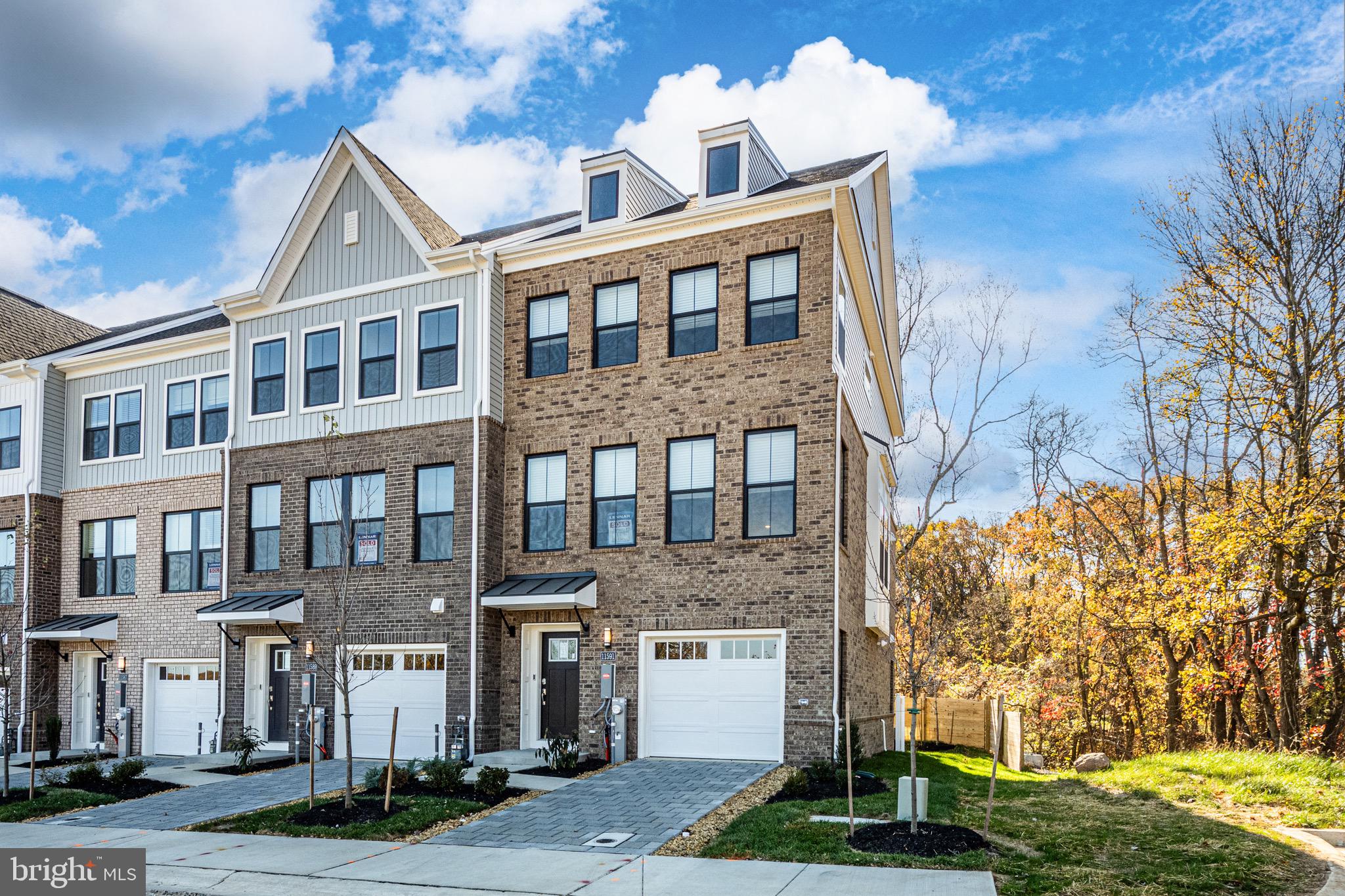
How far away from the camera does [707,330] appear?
18.0 m

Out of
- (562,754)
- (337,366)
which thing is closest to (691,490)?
(562,754)

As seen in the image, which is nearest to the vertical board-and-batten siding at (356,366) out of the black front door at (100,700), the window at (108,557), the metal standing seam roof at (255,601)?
the metal standing seam roof at (255,601)

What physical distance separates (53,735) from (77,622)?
2.39 meters

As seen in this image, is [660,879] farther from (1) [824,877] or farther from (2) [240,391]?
(2) [240,391]

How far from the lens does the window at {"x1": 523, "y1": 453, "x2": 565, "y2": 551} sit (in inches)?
748

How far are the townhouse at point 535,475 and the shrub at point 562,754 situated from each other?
1.99 ft

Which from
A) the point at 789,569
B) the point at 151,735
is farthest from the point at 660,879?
the point at 151,735

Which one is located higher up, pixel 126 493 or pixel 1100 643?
pixel 126 493

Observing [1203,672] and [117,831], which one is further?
[1203,672]

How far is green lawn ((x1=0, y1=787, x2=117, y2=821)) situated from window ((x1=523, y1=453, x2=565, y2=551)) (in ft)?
24.7

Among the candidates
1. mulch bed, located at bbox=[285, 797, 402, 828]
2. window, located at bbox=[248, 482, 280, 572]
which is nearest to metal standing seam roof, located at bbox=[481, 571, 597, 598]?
mulch bed, located at bbox=[285, 797, 402, 828]

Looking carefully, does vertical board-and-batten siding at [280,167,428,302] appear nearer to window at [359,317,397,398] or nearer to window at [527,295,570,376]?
window at [359,317,397,398]

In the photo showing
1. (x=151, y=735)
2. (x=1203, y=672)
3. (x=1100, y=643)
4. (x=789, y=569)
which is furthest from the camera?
(x=1100, y=643)

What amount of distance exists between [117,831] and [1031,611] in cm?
2527
